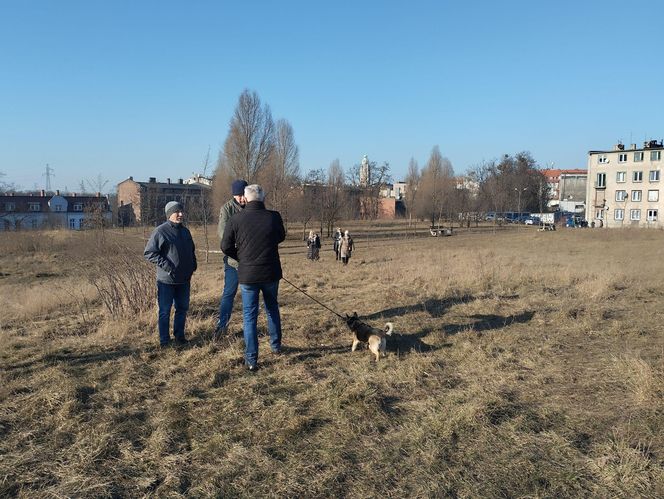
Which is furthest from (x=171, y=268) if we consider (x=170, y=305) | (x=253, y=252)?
(x=253, y=252)

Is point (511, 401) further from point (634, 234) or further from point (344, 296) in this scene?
point (634, 234)

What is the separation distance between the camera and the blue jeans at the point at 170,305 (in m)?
4.97

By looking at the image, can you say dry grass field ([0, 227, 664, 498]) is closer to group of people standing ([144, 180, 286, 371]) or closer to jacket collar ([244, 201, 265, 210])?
group of people standing ([144, 180, 286, 371])

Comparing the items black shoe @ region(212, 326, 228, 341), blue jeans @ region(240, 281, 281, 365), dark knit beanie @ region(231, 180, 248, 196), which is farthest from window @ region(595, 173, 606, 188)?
blue jeans @ region(240, 281, 281, 365)

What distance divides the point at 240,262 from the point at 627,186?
6508 centimetres

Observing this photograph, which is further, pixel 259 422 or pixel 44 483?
pixel 259 422

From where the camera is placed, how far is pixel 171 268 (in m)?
5.02

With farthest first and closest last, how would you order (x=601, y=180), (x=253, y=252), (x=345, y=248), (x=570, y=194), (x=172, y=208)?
(x=570, y=194), (x=601, y=180), (x=345, y=248), (x=172, y=208), (x=253, y=252)

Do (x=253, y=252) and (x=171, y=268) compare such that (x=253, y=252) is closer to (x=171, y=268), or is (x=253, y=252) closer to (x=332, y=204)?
(x=171, y=268)

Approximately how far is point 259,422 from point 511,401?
186 centimetres

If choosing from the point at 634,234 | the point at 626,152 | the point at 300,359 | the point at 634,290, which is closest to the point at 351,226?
the point at 634,234

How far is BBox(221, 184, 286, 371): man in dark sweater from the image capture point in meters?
4.29

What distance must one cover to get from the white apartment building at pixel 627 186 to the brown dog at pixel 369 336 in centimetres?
6049

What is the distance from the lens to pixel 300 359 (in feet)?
14.8
